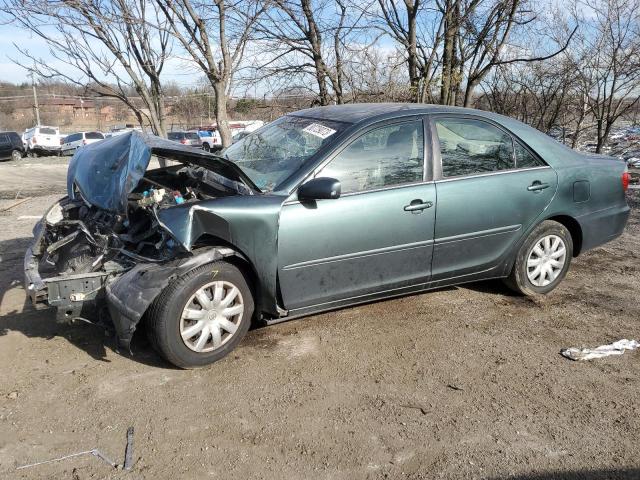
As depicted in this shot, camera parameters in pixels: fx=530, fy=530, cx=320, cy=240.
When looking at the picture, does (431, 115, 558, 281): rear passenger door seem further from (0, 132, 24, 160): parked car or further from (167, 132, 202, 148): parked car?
(167, 132, 202, 148): parked car

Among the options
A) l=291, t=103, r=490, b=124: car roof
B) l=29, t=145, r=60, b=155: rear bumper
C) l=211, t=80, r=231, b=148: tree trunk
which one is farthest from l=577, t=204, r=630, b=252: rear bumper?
l=29, t=145, r=60, b=155: rear bumper

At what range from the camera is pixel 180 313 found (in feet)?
10.4

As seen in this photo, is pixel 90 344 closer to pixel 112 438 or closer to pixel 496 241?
pixel 112 438

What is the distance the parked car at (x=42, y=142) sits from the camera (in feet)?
91.5

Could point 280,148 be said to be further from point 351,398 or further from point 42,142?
point 42,142

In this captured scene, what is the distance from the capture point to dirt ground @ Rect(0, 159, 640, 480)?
8.28 ft

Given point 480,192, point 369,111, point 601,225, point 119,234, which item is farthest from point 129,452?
point 601,225

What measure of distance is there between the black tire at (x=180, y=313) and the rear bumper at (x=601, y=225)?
9.98ft

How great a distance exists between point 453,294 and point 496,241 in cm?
71

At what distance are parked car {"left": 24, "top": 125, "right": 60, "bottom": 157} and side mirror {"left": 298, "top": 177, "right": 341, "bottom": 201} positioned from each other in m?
28.9

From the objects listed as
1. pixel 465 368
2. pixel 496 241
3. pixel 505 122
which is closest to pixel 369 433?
pixel 465 368

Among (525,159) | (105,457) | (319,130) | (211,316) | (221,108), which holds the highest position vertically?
(221,108)

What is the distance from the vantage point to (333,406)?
2.97 metres

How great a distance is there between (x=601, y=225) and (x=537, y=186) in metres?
0.90
